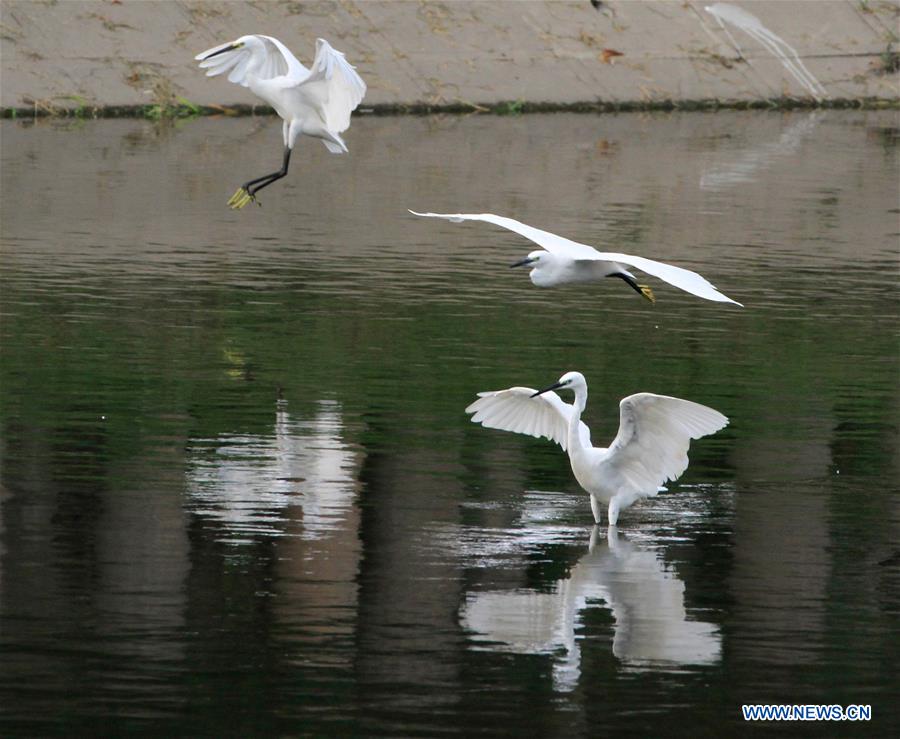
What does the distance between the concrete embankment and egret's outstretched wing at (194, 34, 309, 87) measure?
784 inches

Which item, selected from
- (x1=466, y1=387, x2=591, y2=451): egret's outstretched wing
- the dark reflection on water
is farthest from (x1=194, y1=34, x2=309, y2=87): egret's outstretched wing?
(x1=466, y1=387, x2=591, y2=451): egret's outstretched wing

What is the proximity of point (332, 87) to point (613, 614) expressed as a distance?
381 inches

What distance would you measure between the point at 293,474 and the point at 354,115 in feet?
95.5

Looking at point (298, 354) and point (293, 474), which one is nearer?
point (293, 474)

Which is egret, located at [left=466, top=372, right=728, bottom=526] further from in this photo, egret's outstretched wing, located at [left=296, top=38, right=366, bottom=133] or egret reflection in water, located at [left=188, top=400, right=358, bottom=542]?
egret's outstretched wing, located at [left=296, top=38, right=366, bottom=133]

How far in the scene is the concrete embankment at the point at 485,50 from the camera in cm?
4006

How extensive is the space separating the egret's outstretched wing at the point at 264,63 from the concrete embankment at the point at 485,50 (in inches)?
784

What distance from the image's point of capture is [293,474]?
45.4 feet

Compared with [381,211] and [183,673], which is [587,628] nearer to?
[183,673]

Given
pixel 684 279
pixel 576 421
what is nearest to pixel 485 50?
pixel 576 421

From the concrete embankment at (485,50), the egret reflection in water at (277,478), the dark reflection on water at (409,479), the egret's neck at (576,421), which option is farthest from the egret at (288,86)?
the concrete embankment at (485,50)

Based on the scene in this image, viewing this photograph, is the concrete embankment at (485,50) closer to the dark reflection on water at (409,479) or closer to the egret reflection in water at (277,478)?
the dark reflection on water at (409,479)

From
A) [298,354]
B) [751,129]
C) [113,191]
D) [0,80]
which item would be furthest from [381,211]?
[751,129]

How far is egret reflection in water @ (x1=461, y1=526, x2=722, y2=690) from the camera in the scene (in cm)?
1012
